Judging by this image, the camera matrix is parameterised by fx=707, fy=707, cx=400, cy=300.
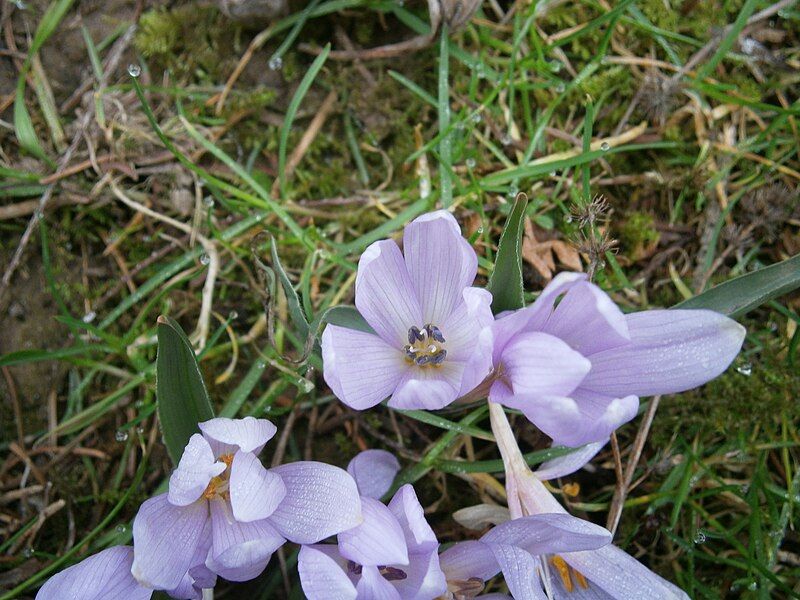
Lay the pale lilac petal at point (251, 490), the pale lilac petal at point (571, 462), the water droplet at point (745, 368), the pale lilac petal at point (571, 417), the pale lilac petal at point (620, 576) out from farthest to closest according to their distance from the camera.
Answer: the water droplet at point (745, 368), the pale lilac petal at point (571, 462), the pale lilac petal at point (620, 576), the pale lilac petal at point (251, 490), the pale lilac petal at point (571, 417)

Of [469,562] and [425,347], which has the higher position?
[425,347]

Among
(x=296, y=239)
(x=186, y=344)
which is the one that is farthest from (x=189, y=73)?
(x=186, y=344)

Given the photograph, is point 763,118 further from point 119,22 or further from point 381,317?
point 119,22

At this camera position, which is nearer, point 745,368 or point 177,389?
point 177,389

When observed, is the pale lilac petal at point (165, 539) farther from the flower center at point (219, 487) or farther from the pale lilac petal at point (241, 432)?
the pale lilac petal at point (241, 432)

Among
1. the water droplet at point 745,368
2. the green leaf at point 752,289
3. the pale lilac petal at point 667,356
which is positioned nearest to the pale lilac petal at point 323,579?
the pale lilac petal at point 667,356

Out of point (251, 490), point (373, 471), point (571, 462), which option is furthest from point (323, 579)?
point (571, 462)

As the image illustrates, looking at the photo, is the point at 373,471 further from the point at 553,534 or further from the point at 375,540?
the point at 553,534
